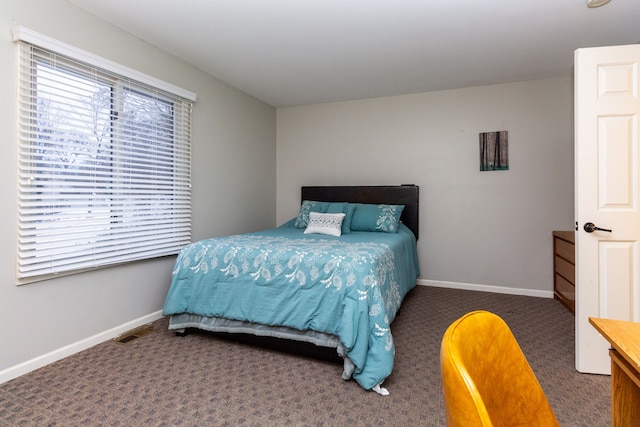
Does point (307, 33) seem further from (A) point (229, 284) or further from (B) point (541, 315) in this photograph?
(B) point (541, 315)

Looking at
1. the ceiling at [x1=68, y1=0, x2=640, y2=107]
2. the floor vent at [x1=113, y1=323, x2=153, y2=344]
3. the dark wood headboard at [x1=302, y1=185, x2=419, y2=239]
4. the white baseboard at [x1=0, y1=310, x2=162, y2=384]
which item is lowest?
the floor vent at [x1=113, y1=323, x2=153, y2=344]

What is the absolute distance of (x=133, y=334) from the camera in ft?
8.50

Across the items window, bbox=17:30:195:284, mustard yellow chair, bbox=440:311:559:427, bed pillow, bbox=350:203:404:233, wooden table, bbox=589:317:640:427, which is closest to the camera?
mustard yellow chair, bbox=440:311:559:427

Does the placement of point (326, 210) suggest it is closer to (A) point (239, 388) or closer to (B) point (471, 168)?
(B) point (471, 168)

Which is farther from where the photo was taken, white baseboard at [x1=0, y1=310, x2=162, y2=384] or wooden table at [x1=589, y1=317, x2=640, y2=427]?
white baseboard at [x1=0, y1=310, x2=162, y2=384]

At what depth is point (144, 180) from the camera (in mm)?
2773

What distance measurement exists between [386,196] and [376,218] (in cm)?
59

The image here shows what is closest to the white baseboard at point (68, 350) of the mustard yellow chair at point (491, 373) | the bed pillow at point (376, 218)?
the bed pillow at point (376, 218)

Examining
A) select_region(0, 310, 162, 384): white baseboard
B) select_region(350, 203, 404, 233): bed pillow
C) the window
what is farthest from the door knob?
select_region(0, 310, 162, 384): white baseboard

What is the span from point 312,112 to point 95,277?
10.9ft

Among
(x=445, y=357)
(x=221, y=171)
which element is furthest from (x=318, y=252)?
(x=221, y=171)

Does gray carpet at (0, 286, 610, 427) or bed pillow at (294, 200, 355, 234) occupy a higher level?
bed pillow at (294, 200, 355, 234)

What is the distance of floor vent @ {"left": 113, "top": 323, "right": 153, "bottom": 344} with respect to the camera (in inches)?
97.6

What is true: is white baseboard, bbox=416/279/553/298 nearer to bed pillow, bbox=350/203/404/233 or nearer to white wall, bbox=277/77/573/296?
white wall, bbox=277/77/573/296
